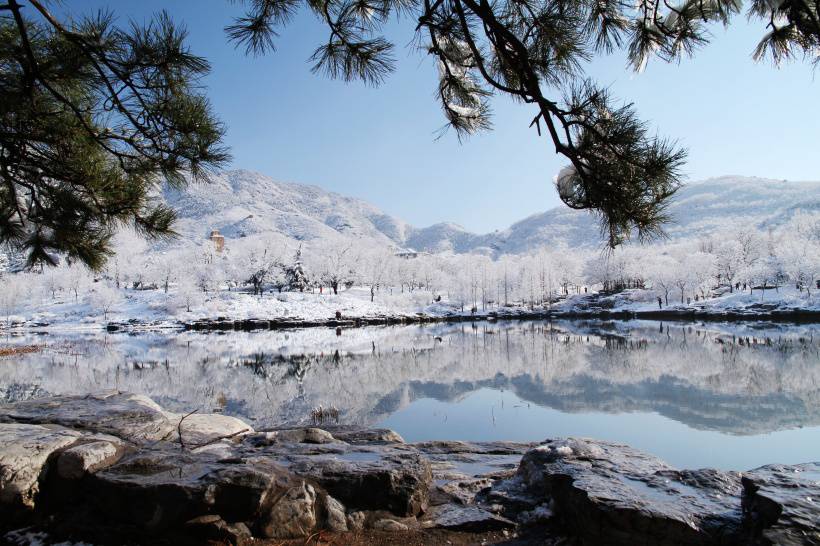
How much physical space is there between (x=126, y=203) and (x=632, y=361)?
71.9 ft

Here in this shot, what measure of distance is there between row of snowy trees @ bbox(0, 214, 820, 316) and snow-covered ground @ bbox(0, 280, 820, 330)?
4.72 feet

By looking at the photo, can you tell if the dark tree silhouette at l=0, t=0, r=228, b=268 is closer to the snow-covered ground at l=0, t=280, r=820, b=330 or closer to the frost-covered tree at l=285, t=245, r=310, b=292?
the snow-covered ground at l=0, t=280, r=820, b=330

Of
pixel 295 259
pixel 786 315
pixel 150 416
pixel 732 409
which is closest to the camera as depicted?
pixel 150 416

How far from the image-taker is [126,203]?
381 cm

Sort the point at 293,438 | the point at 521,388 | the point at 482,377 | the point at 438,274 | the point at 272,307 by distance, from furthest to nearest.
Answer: the point at 438,274 → the point at 272,307 → the point at 482,377 → the point at 521,388 → the point at 293,438

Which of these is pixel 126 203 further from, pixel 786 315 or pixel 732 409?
pixel 786 315

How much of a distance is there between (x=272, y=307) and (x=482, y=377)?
162 feet

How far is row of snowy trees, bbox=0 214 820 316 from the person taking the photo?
6341 cm

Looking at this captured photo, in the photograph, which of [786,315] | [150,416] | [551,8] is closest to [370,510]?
[150,416]

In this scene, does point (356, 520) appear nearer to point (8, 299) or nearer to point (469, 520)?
point (469, 520)

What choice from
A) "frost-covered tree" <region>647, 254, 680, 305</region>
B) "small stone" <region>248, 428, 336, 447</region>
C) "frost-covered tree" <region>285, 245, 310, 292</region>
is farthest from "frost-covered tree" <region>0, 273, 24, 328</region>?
"frost-covered tree" <region>647, 254, 680, 305</region>

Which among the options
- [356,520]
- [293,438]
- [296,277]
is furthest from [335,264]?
[356,520]

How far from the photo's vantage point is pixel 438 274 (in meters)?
106

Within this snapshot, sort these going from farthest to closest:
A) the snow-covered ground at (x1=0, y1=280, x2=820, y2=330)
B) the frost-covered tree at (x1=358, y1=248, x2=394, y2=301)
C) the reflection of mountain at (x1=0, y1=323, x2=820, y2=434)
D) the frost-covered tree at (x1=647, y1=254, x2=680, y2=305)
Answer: the frost-covered tree at (x1=358, y1=248, x2=394, y2=301) < the frost-covered tree at (x1=647, y1=254, x2=680, y2=305) < the snow-covered ground at (x1=0, y1=280, x2=820, y2=330) < the reflection of mountain at (x1=0, y1=323, x2=820, y2=434)
